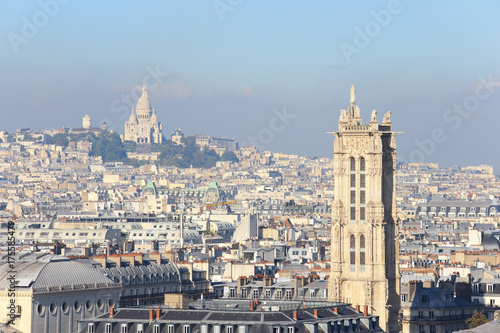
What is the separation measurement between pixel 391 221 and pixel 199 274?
41.7ft

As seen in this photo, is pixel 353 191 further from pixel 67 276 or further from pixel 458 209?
pixel 458 209

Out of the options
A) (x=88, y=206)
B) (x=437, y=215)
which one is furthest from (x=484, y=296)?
(x=88, y=206)

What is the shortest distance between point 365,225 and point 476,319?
4577 mm

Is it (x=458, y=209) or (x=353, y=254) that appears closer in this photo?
(x=353, y=254)

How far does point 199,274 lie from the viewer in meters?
61.8

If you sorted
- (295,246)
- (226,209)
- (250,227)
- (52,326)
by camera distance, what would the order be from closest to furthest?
(52,326) < (295,246) < (250,227) < (226,209)

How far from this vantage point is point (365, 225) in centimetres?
5006

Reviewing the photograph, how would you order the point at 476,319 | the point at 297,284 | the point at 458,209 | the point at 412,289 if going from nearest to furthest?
the point at 476,319
the point at 297,284
the point at 412,289
the point at 458,209

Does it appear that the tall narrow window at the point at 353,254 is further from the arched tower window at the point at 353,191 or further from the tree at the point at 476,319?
the tree at the point at 476,319

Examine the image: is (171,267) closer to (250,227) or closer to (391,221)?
(391,221)

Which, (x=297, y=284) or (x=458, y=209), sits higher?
(x=458, y=209)

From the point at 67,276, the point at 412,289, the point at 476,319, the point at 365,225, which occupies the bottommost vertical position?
the point at 476,319

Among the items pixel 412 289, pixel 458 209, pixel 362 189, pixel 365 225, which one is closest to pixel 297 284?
pixel 412 289

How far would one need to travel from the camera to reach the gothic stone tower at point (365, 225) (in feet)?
163
